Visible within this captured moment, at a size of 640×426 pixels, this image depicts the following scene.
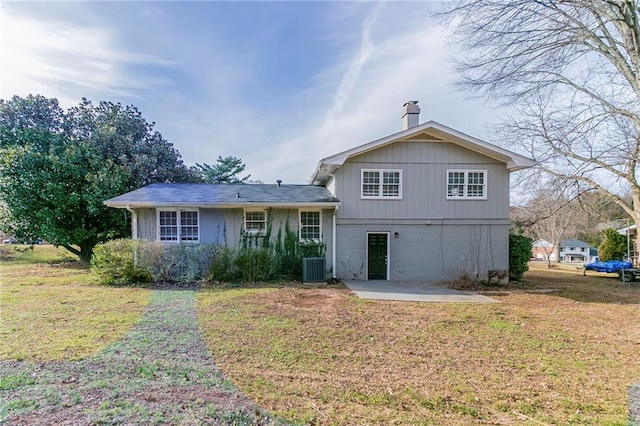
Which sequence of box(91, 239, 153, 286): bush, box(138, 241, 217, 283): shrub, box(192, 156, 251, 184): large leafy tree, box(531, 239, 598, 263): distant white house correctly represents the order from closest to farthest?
box(91, 239, 153, 286): bush
box(138, 241, 217, 283): shrub
box(192, 156, 251, 184): large leafy tree
box(531, 239, 598, 263): distant white house

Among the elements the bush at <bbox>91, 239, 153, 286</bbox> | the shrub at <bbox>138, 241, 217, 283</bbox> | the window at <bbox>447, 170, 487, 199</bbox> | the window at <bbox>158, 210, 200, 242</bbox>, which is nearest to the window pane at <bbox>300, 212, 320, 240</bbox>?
Answer: the shrub at <bbox>138, 241, 217, 283</bbox>

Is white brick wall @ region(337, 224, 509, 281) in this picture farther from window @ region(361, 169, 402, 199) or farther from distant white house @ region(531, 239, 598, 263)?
distant white house @ region(531, 239, 598, 263)

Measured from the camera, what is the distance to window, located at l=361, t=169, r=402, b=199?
13.6m

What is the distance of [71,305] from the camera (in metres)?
8.39

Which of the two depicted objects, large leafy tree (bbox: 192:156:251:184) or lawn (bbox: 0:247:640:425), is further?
large leafy tree (bbox: 192:156:251:184)

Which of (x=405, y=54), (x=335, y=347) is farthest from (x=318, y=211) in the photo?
(x=335, y=347)

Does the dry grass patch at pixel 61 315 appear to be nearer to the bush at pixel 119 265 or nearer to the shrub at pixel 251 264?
the bush at pixel 119 265

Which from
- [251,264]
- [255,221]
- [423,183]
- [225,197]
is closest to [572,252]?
[423,183]

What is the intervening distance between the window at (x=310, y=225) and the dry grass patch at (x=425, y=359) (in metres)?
4.66

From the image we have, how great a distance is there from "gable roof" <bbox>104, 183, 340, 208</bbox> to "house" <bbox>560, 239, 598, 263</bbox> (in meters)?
45.7

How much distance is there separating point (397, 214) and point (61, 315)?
11.1 m

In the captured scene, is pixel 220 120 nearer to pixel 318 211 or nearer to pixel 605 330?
pixel 318 211

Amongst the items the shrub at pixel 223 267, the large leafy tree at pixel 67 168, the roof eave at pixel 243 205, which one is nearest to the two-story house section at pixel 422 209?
the roof eave at pixel 243 205

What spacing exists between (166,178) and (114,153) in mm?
3181
